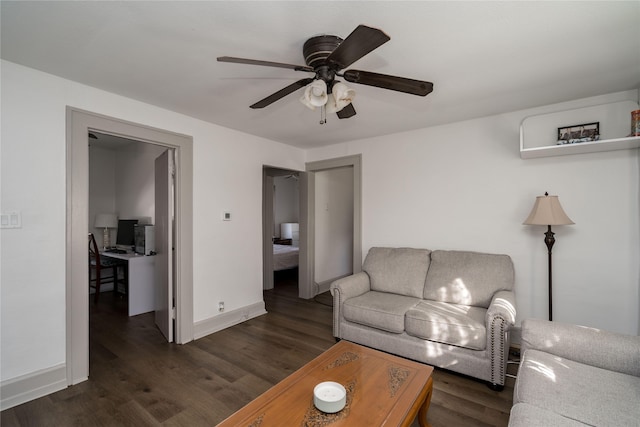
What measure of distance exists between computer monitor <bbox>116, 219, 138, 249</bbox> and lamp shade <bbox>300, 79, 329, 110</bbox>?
4576 mm

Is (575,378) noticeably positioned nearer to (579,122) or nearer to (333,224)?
(579,122)

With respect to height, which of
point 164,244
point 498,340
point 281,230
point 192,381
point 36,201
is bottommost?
point 192,381

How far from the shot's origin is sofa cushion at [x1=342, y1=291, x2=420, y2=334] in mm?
2594

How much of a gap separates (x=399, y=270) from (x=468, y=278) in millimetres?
701

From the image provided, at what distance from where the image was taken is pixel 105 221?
503 cm

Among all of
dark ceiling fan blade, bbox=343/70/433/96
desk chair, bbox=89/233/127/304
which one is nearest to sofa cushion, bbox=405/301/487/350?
dark ceiling fan blade, bbox=343/70/433/96

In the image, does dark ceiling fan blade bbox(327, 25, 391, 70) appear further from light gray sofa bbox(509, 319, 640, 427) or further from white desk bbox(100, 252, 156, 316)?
white desk bbox(100, 252, 156, 316)

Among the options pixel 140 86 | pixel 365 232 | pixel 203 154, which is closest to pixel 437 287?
pixel 365 232

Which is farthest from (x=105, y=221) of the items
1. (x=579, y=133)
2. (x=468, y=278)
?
(x=579, y=133)

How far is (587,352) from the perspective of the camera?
169cm

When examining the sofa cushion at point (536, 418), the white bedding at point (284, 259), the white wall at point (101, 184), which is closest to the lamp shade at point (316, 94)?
the sofa cushion at point (536, 418)

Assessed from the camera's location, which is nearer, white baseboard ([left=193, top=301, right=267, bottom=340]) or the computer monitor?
white baseboard ([left=193, top=301, right=267, bottom=340])

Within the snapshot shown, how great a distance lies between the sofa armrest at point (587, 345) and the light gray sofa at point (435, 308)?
0.29 m

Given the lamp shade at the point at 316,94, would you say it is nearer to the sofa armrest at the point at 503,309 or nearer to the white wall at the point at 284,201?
the sofa armrest at the point at 503,309
